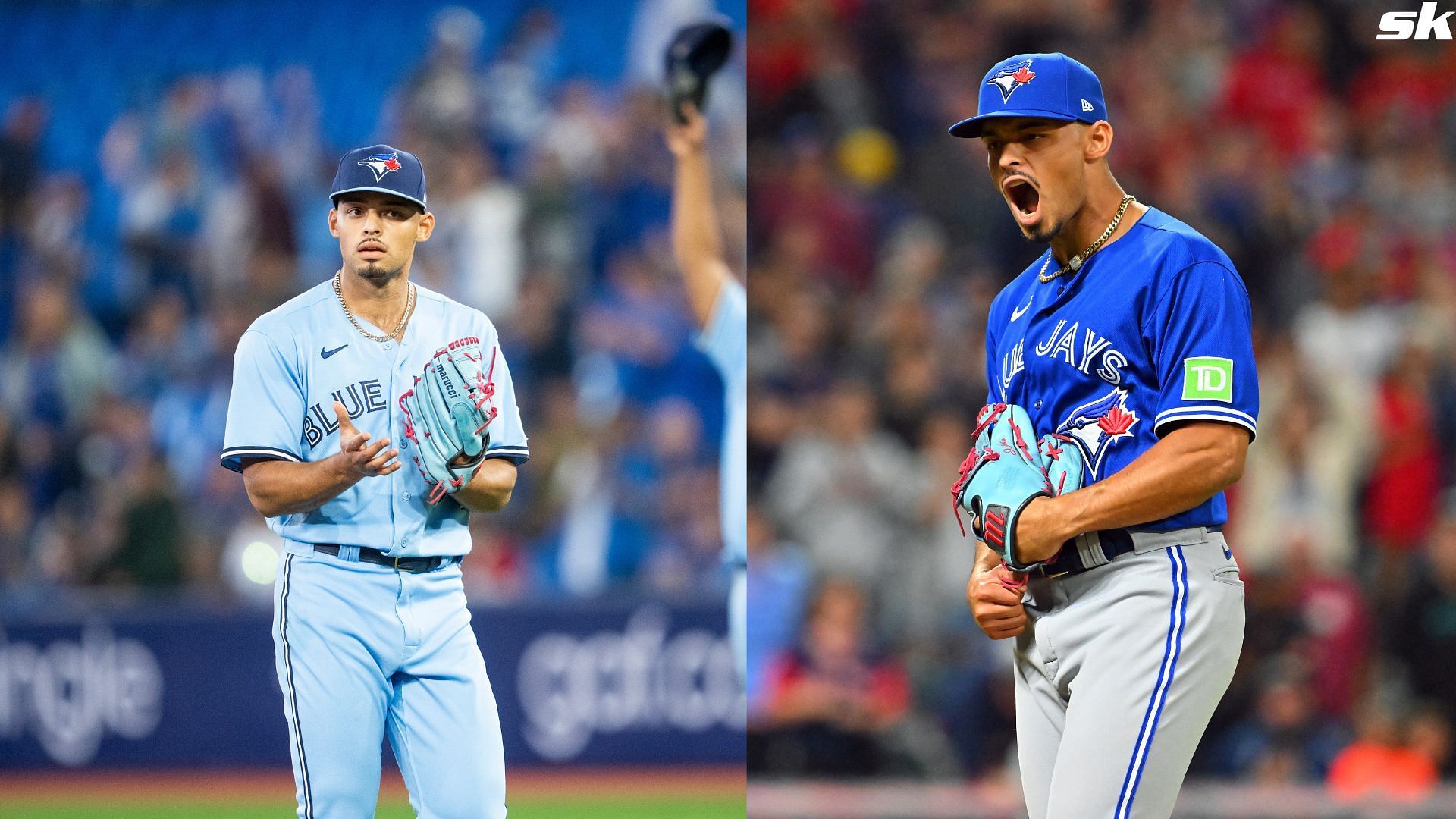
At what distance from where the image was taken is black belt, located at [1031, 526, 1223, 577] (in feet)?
10.5

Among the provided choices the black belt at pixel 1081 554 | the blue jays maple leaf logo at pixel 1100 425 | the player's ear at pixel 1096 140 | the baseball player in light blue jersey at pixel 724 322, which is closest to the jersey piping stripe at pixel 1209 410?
the blue jays maple leaf logo at pixel 1100 425

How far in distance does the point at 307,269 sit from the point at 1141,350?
7159 millimetres

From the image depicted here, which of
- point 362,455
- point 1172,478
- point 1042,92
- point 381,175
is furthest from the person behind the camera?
point 381,175

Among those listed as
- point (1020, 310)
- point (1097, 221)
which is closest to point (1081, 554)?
point (1020, 310)

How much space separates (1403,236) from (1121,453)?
7.72 metres

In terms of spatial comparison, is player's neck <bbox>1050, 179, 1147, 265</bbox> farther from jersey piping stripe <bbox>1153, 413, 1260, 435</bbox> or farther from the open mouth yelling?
jersey piping stripe <bbox>1153, 413, 1260, 435</bbox>

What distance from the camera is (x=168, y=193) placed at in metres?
11.7

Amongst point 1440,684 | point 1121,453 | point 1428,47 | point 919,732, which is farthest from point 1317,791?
point 1428,47

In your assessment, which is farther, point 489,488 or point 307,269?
point 307,269

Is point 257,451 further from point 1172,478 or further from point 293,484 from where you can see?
point 1172,478

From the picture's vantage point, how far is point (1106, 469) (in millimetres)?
3215

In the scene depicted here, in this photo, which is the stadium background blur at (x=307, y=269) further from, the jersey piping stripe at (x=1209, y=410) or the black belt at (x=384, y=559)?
the jersey piping stripe at (x=1209, y=410)

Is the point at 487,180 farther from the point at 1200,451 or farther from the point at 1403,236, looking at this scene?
the point at 1200,451

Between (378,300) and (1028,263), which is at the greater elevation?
(1028,263)
